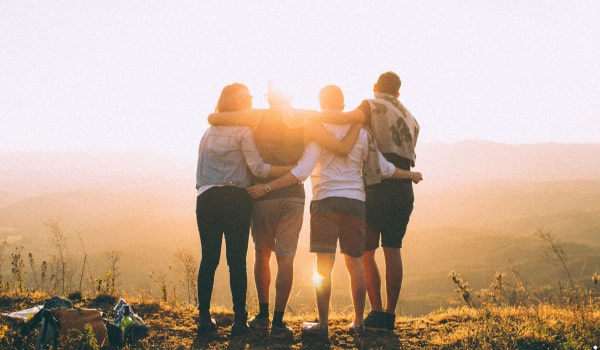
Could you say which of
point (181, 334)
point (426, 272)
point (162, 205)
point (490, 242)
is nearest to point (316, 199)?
point (181, 334)

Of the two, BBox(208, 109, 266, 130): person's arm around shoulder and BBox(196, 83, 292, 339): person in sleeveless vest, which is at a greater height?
BBox(208, 109, 266, 130): person's arm around shoulder

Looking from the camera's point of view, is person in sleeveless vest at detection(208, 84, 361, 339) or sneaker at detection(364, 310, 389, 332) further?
sneaker at detection(364, 310, 389, 332)

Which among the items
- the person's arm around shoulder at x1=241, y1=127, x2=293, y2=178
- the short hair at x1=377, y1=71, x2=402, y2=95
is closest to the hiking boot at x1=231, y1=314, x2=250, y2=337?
the person's arm around shoulder at x1=241, y1=127, x2=293, y2=178

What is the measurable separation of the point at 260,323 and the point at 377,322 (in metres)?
1.22

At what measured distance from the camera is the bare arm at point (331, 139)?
4.48 meters

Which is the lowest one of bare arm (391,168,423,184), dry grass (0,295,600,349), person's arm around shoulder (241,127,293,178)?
dry grass (0,295,600,349)

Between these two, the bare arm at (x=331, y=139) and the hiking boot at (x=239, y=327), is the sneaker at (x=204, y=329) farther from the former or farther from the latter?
the bare arm at (x=331, y=139)

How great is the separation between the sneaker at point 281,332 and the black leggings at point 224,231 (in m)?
0.39

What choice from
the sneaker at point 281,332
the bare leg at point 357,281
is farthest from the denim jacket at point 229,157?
the sneaker at point 281,332

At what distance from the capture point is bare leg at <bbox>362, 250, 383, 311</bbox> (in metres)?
4.95

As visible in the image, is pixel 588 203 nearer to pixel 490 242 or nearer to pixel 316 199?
pixel 490 242

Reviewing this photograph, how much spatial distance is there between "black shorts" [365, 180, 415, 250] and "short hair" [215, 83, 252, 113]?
1584 mm

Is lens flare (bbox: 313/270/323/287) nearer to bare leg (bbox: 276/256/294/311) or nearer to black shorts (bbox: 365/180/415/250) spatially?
bare leg (bbox: 276/256/294/311)

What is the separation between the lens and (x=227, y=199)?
4.39 meters
